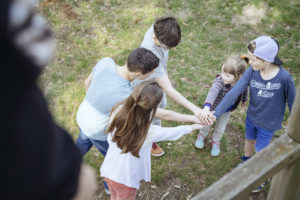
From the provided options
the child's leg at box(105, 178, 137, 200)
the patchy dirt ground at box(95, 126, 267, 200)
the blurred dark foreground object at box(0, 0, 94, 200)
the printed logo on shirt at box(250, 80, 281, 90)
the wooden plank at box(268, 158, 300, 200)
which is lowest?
the patchy dirt ground at box(95, 126, 267, 200)

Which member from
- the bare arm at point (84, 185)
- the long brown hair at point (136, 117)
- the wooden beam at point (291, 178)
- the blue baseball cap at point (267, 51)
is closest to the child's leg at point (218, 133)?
the blue baseball cap at point (267, 51)

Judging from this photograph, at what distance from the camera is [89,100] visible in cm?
267

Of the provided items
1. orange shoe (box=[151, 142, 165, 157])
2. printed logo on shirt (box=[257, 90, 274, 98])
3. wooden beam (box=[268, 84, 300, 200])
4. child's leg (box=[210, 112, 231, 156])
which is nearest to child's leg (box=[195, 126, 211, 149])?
child's leg (box=[210, 112, 231, 156])

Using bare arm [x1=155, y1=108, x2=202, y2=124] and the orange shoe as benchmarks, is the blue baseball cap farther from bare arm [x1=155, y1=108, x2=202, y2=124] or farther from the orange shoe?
the orange shoe

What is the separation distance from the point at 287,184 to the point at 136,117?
1.12 meters

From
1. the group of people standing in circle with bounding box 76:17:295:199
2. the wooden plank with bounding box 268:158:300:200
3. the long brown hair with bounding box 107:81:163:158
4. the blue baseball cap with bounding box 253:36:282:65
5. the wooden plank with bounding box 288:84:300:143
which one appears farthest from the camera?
the blue baseball cap with bounding box 253:36:282:65

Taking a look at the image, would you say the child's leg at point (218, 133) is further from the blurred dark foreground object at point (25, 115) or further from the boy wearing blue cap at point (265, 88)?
the blurred dark foreground object at point (25, 115)

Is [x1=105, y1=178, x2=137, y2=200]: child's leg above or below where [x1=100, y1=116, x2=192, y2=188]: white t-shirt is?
below

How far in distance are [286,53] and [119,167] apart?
4.04 m

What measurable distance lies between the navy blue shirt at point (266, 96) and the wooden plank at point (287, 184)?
1.23 m

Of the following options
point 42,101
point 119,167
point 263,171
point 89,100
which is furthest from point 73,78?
point 42,101

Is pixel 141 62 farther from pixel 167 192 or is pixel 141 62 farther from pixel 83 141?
pixel 167 192

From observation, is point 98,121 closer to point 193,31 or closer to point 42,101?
point 42,101

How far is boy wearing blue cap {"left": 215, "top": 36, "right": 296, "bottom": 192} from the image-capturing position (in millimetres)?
2756
